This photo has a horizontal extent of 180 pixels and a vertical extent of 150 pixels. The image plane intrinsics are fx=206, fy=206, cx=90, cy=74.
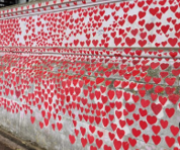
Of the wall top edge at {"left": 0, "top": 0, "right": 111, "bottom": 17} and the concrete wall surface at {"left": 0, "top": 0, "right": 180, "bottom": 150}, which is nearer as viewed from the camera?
the concrete wall surface at {"left": 0, "top": 0, "right": 180, "bottom": 150}

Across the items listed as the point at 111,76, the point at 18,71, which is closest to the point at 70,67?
the point at 111,76

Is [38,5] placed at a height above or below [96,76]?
above

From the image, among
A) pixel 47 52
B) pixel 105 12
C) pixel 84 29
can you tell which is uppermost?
pixel 105 12

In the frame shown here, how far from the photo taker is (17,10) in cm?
238

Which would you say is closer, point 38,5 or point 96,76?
point 96,76

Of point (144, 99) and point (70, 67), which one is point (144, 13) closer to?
point (144, 99)

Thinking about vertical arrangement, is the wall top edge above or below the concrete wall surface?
above

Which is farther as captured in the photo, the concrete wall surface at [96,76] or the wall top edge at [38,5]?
the wall top edge at [38,5]

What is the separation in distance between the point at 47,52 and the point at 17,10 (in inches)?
26.6

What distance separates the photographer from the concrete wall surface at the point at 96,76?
4.24ft

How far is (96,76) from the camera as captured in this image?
160 cm

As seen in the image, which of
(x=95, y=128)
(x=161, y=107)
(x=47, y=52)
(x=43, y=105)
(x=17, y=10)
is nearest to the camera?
(x=161, y=107)

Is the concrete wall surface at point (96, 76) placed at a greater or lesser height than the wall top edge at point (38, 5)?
lesser

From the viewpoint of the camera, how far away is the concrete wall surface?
129 cm
